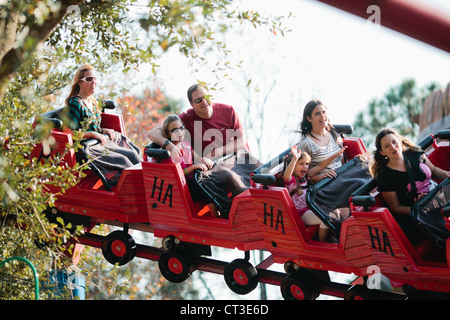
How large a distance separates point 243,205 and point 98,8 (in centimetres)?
170

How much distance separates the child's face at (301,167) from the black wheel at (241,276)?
0.78m

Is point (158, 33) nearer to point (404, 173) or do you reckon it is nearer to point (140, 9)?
point (140, 9)

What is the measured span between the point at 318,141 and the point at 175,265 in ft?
4.88

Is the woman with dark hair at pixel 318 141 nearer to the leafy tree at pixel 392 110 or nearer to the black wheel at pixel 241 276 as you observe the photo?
the black wheel at pixel 241 276

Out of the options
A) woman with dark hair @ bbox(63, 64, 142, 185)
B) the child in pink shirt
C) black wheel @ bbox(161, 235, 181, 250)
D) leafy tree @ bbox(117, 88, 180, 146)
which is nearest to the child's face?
the child in pink shirt

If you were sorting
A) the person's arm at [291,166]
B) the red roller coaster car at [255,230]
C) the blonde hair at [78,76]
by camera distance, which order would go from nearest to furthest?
the red roller coaster car at [255,230] → the person's arm at [291,166] → the blonde hair at [78,76]

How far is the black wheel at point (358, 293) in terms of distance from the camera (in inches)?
129

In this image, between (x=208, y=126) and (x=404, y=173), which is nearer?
(x=404, y=173)

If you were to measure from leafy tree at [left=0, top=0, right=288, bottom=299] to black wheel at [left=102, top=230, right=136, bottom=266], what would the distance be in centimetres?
66

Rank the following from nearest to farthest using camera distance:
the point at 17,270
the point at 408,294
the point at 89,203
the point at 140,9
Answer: the point at 408,294, the point at 140,9, the point at 17,270, the point at 89,203

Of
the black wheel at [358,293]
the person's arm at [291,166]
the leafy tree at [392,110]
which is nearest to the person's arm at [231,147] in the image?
the person's arm at [291,166]

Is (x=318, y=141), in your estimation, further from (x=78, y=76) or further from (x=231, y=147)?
(x=78, y=76)

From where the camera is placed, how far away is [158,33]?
120 inches
